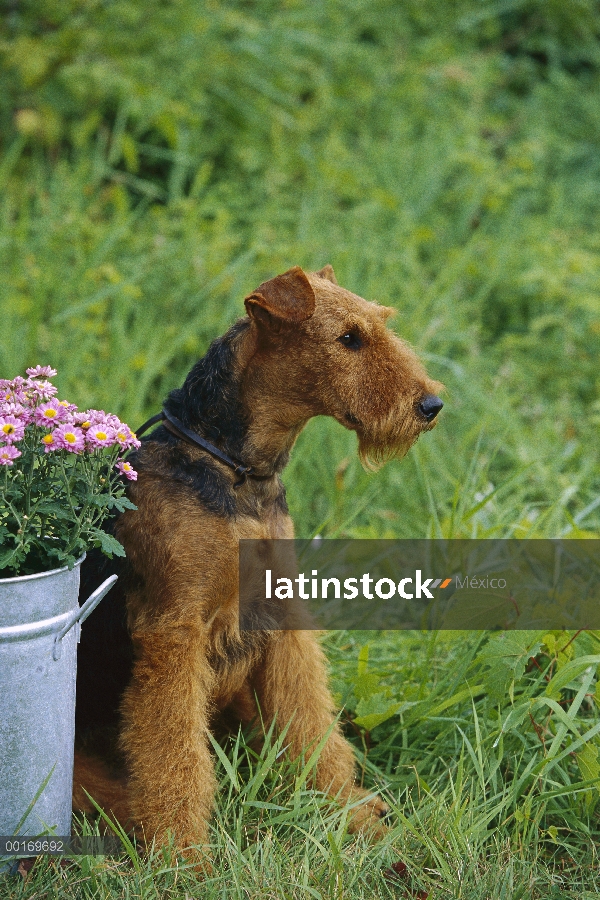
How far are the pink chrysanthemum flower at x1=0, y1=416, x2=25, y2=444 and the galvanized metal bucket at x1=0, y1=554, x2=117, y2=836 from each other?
310 mm

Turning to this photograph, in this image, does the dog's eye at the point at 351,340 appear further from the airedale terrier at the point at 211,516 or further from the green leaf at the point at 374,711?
the green leaf at the point at 374,711

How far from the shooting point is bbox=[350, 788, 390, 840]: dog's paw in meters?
2.65

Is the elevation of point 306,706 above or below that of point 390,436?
below

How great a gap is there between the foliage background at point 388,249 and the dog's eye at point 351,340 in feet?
3.15

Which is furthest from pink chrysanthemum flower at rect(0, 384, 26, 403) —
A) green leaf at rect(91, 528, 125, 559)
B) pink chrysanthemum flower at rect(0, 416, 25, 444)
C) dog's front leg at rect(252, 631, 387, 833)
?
dog's front leg at rect(252, 631, 387, 833)

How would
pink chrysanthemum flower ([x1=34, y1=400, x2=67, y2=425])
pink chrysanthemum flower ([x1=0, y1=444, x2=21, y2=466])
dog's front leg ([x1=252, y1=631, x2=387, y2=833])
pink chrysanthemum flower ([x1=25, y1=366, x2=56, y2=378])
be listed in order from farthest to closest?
1. dog's front leg ([x1=252, y1=631, x2=387, y2=833])
2. pink chrysanthemum flower ([x1=25, y1=366, x2=56, y2=378])
3. pink chrysanthemum flower ([x1=34, y1=400, x2=67, y2=425])
4. pink chrysanthemum flower ([x1=0, y1=444, x2=21, y2=466])

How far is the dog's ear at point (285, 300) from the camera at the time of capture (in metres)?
2.47

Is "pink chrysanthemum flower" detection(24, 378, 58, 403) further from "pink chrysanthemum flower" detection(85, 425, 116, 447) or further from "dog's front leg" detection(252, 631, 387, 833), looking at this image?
"dog's front leg" detection(252, 631, 387, 833)

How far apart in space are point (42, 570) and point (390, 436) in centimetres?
96

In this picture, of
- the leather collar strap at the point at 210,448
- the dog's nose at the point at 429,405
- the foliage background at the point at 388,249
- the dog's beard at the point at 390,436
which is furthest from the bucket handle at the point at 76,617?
the foliage background at the point at 388,249

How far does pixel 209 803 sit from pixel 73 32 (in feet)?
14.9

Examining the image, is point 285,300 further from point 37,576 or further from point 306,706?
point 306,706

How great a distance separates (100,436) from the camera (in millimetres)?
2193

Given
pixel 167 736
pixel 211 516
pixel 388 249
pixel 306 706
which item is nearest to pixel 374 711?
pixel 306 706
